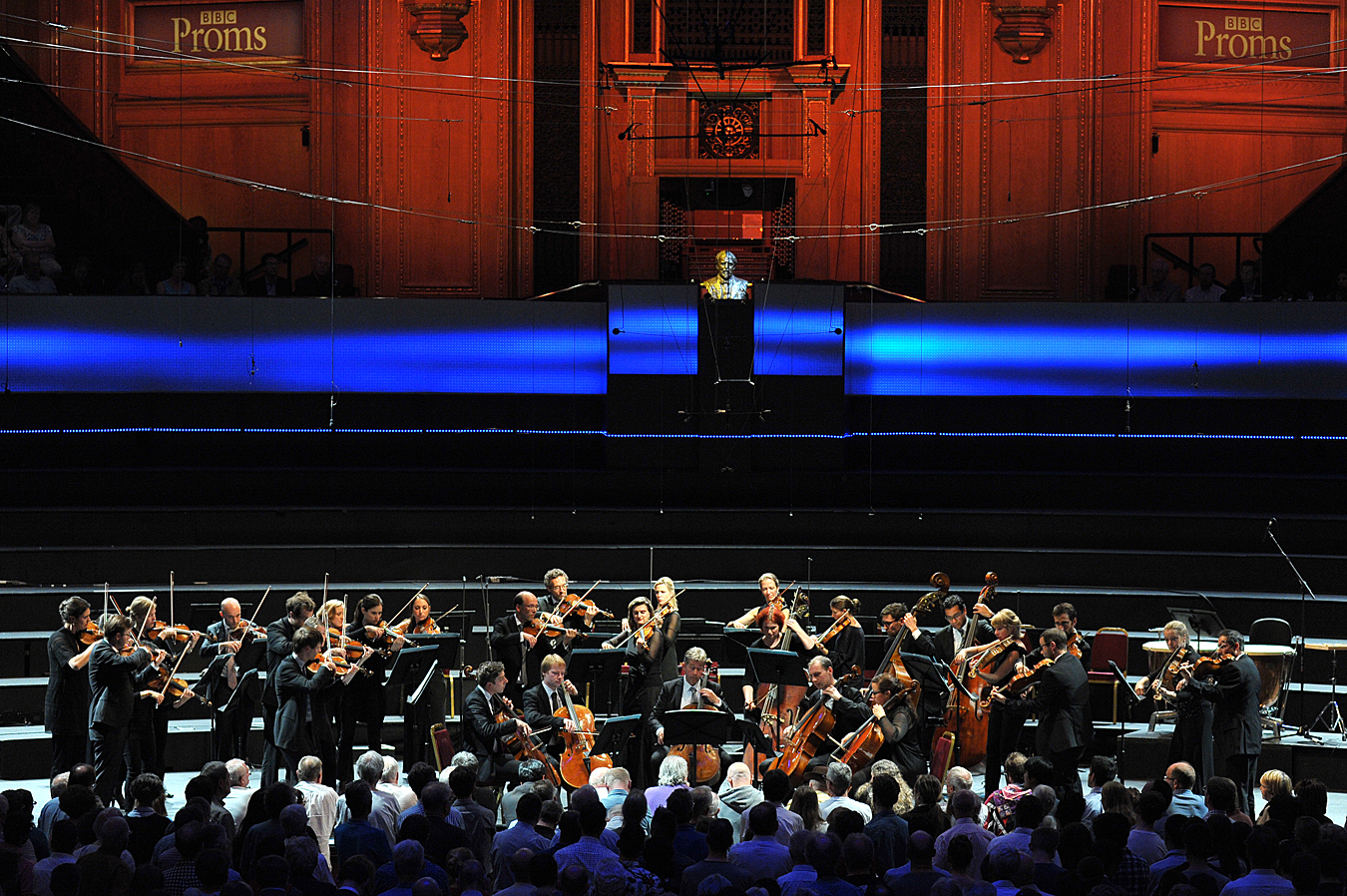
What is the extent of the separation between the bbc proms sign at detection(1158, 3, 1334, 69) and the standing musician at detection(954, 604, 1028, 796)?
8035mm

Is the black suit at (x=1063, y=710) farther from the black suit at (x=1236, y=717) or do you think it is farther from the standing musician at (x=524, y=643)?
the standing musician at (x=524, y=643)

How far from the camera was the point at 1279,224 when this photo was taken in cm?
1462

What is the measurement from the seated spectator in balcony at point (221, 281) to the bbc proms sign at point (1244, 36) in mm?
9779

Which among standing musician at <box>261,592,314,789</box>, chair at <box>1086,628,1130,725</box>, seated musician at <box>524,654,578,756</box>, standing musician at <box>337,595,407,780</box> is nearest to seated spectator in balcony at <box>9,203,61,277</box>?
standing musician at <box>337,595,407,780</box>

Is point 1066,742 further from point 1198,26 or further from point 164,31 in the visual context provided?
point 164,31

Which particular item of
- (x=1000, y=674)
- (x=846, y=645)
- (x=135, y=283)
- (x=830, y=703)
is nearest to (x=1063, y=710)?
(x=1000, y=674)

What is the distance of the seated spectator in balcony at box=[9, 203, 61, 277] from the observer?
13.3 meters

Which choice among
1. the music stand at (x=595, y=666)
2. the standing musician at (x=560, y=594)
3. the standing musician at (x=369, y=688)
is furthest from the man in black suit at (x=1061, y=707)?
the standing musician at (x=369, y=688)

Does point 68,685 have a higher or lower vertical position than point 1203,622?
lower

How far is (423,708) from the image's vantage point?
9992 mm

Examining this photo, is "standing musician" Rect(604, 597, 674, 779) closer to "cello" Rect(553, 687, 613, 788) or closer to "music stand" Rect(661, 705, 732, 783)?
"cello" Rect(553, 687, 613, 788)

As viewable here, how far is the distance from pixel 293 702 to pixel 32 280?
6.49 meters

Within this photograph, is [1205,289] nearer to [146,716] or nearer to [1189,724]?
[1189,724]

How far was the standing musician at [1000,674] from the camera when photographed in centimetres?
958
